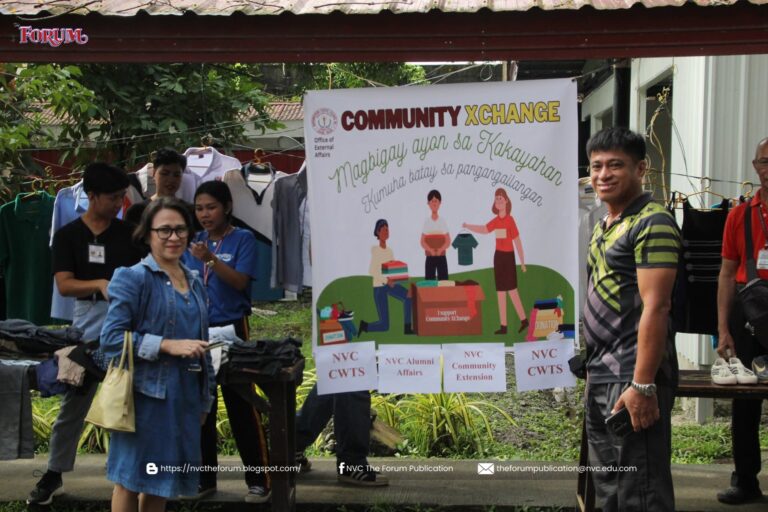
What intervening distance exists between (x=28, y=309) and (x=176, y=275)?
235cm

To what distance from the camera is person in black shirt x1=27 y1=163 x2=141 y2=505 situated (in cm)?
489

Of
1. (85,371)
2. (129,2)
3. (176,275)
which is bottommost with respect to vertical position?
(85,371)

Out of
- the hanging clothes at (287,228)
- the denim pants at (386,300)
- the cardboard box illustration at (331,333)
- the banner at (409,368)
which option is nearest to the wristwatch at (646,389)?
the banner at (409,368)

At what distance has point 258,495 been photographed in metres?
5.06

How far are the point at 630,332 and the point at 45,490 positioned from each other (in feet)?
12.2

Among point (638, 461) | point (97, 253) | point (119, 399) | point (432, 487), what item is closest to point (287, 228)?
point (97, 253)

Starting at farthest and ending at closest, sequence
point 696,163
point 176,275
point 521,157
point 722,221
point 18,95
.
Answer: point 18,95 → point 696,163 → point 722,221 → point 521,157 → point 176,275

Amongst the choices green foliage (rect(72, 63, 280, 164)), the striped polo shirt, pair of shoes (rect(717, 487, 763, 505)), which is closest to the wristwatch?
the striped polo shirt

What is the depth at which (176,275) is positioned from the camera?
13.5 feet

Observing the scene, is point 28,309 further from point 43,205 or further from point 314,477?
point 314,477

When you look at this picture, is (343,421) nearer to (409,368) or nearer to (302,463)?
(302,463)

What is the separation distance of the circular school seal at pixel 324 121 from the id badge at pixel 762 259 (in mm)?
2492

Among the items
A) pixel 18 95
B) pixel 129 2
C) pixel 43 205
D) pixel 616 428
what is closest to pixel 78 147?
pixel 18 95

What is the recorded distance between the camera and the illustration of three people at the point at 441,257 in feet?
14.9
